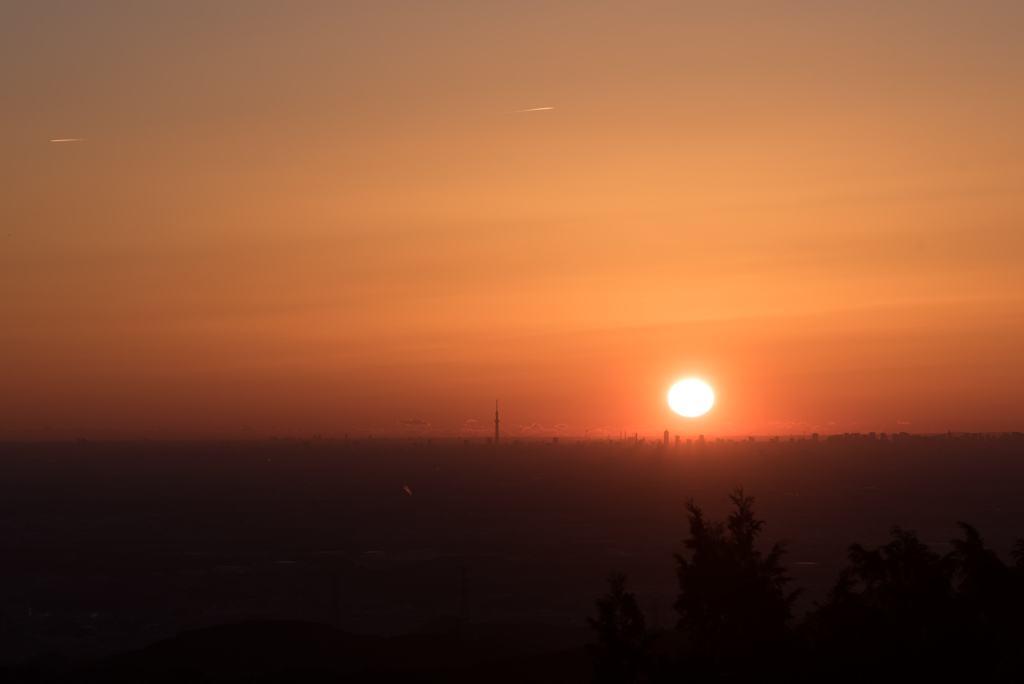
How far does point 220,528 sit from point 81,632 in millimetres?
83956

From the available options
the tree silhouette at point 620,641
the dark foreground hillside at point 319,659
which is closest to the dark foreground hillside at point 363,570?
the dark foreground hillside at point 319,659

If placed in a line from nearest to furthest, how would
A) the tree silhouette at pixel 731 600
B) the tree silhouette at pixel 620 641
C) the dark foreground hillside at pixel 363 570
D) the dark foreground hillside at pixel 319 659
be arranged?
the tree silhouette at pixel 620 641 → the tree silhouette at pixel 731 600 → the dark foreground hillside at pixel 319 659 → the dark foreground hillside at pixel 363 570

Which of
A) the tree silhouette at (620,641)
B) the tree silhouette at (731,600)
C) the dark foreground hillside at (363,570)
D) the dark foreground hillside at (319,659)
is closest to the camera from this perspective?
the tree silhouette at (620,641)

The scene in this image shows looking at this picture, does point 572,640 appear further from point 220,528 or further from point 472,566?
point 220,528

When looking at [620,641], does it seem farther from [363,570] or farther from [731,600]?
[363,570]

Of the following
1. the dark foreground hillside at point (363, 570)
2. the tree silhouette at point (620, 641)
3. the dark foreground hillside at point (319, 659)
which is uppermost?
the tree silhouette at point (620, 641)

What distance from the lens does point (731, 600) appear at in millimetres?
25250

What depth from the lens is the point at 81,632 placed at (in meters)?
98.2

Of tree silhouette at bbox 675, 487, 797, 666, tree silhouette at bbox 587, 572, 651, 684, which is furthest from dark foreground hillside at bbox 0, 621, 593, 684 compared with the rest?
tree silhouette at bbox 587, 572, 651, 684

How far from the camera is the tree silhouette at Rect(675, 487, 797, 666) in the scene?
24.9m

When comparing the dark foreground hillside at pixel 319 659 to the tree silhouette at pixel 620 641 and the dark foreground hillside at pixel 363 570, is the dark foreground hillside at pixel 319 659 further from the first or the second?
the tree silhouette at pixel 620 641

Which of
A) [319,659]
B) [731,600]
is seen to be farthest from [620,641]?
[319,659]

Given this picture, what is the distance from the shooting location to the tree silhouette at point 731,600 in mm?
24891

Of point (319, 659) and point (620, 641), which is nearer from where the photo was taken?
point (620, 641)
